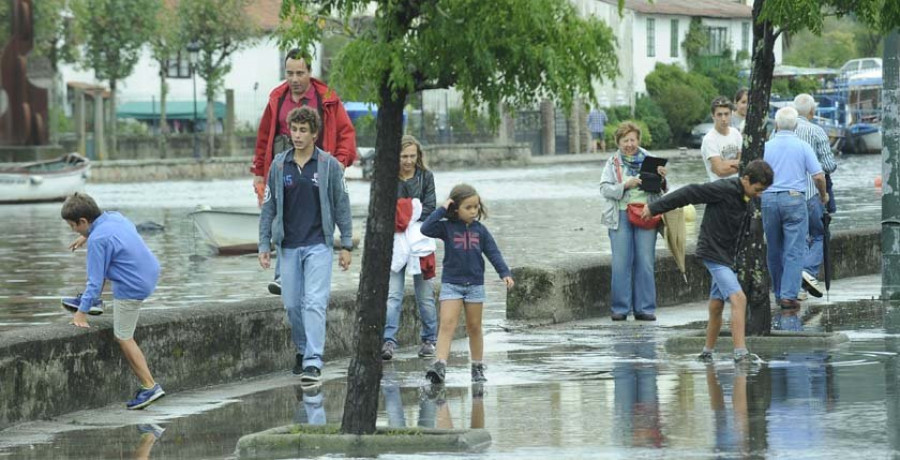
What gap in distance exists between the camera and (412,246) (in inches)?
514

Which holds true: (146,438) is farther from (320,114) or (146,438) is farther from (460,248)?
(320,114)

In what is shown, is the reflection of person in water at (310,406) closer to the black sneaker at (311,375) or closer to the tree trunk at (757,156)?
the black sneaker at (311,375)

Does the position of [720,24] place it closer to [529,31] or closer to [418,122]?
[418,122]

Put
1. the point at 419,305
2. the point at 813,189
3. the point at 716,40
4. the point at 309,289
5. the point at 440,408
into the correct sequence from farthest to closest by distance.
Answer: the point at 716,40 < the point at 813,189 < the point at 419,305 < the point at 309,289 < the point at 440,408

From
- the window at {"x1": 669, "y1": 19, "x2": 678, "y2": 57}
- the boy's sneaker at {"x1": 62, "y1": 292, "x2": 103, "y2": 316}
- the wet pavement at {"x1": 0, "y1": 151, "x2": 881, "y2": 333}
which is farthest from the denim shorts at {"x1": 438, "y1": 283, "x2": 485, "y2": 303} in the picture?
the window at {"x1": 669, "y1": 19, "x2": 678, "y2": 57}

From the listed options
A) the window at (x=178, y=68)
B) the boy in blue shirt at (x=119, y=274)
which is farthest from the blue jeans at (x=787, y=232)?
the window at (x=178, y=68)

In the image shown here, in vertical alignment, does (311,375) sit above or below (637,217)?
below

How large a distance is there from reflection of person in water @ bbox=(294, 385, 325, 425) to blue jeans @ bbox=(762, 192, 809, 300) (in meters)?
5.39

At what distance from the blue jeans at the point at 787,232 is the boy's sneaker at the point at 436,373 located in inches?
191

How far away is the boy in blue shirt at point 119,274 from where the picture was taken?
10.8 m

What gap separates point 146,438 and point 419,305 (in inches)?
149

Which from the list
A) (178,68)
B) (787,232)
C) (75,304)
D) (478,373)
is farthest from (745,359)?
(178,68)

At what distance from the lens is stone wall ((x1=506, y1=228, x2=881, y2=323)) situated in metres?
15.3

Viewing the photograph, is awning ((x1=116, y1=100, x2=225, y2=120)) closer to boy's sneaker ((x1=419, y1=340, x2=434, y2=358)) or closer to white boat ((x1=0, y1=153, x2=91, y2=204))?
white boat ((x1=0, y1=153, x2=91, y2=204))
